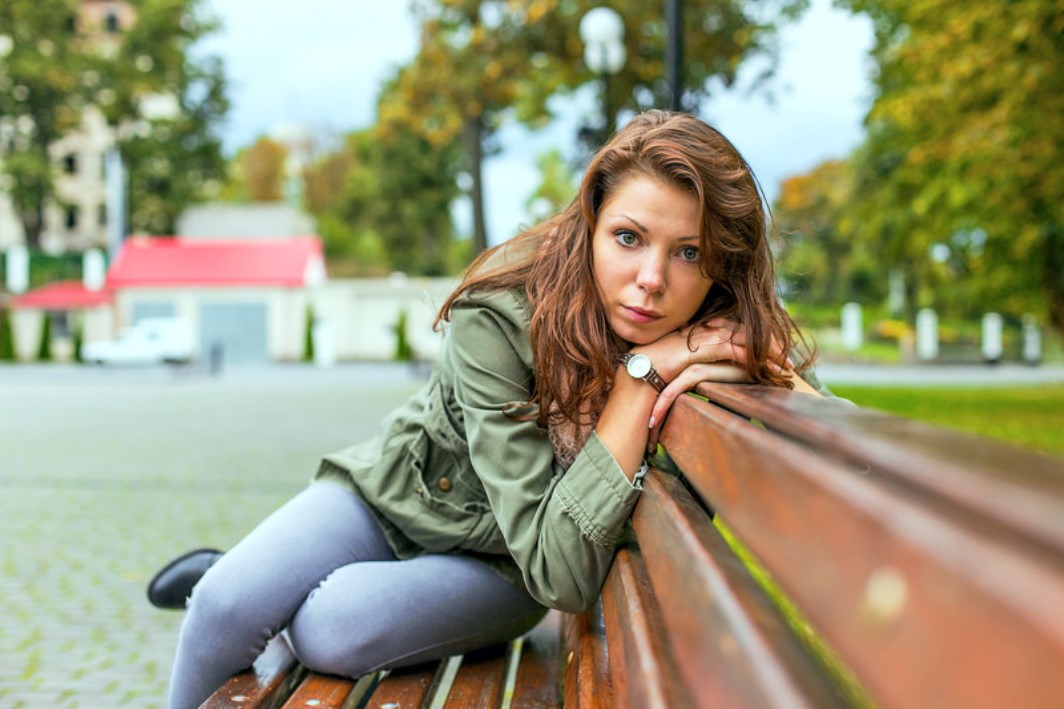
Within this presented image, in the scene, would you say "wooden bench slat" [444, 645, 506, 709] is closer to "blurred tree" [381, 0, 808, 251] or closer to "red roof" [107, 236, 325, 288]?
"blurred tree" [381, 0, 808, 251]

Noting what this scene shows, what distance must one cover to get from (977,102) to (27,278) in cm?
4061

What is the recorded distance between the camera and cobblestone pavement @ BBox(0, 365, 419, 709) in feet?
13.6

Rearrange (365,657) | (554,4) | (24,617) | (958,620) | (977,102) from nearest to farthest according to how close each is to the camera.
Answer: (958,620) < (365,657) < (24,617) < (977,102) < (554,4)

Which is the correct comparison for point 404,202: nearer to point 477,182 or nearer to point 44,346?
point 44,346

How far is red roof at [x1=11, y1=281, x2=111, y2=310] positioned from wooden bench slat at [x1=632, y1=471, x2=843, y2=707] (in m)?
44.9

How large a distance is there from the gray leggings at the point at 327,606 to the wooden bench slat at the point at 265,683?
5 cm

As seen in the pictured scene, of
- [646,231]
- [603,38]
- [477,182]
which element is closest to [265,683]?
[646,231]

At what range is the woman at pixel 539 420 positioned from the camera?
200 centimetres

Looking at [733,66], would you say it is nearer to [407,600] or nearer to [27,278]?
[407,600]

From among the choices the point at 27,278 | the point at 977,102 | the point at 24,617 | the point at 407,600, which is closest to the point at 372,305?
the point at 27,278

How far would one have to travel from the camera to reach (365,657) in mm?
2352

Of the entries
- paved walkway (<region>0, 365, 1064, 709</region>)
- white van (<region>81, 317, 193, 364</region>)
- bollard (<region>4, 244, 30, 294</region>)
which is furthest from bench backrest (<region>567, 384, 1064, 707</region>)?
bollard (<region>4, 244, 30, 294</region>)

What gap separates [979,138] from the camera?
13.1 meters

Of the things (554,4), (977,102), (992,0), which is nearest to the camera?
(992,0)
